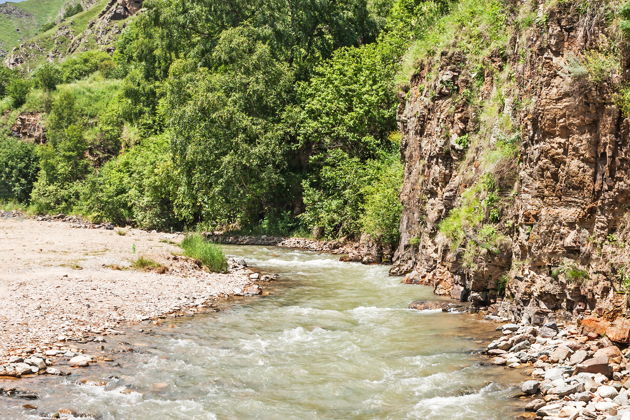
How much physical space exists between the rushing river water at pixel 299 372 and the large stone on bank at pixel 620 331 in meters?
1.88

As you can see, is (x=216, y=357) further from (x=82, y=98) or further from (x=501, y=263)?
(x=82, y=98)

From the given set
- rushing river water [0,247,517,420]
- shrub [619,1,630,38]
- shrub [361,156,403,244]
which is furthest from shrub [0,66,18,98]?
shrub [619,1,630,38]

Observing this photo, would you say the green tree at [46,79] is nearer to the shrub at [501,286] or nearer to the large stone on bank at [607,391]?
the shrub at [501,286]

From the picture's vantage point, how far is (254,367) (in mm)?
10742

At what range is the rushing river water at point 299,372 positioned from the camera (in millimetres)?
8656

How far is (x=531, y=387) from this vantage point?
8844mm

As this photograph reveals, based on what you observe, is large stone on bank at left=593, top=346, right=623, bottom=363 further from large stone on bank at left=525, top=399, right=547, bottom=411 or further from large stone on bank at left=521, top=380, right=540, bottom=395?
large stone on bank at left=525, top=399, right=547, bottom=411

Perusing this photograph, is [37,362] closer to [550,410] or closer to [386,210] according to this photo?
[550,410]

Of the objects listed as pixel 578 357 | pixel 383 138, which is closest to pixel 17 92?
pixel 383 138

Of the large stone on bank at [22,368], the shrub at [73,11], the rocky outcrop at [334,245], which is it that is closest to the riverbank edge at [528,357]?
the large stone on bank at [22,368]

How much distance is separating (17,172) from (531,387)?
63.3 meters

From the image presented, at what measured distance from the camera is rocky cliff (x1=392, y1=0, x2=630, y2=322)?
1105cm

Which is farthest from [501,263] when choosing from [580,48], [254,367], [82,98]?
[82,98]

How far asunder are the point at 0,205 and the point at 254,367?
59.2 meters
